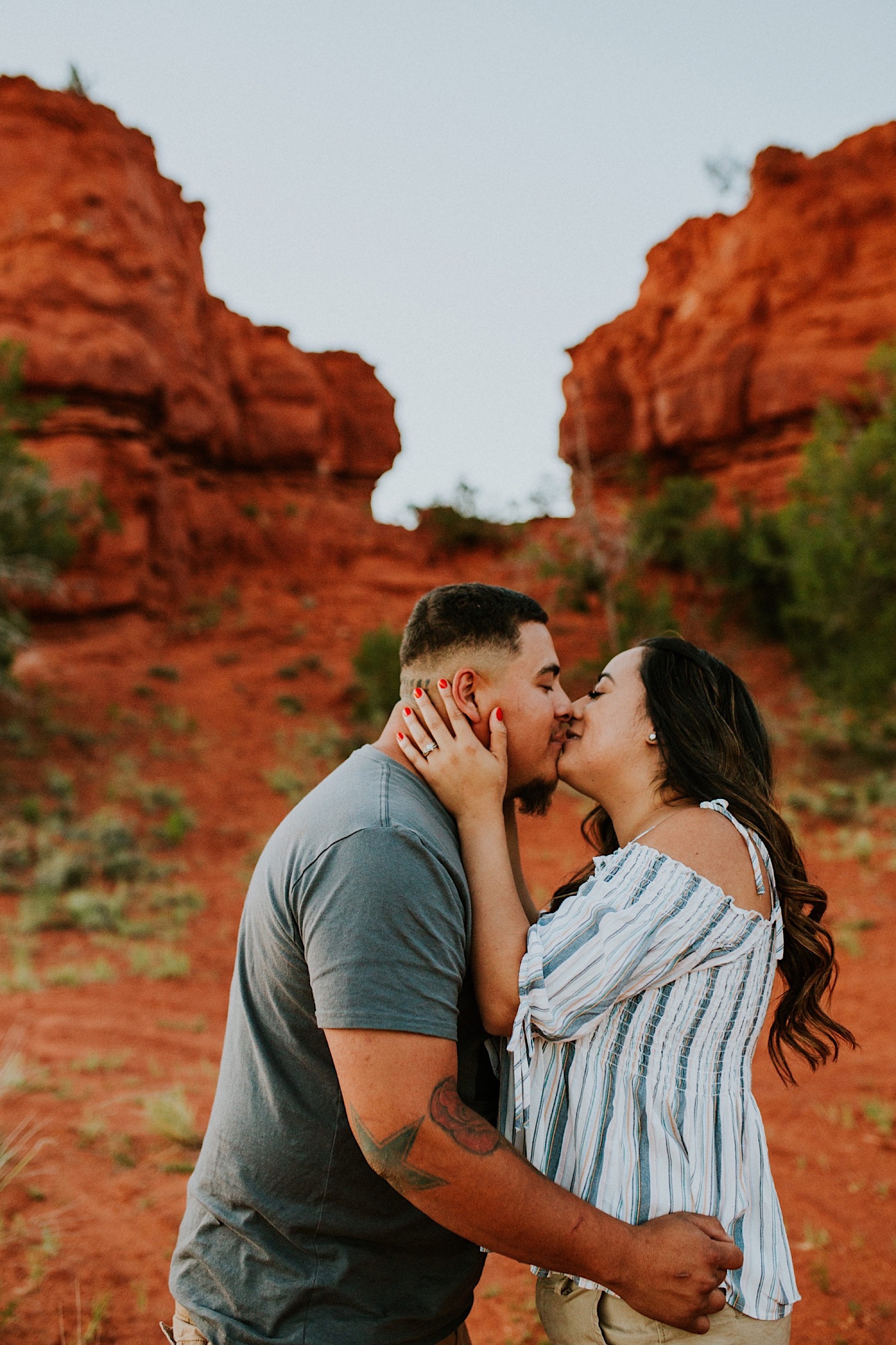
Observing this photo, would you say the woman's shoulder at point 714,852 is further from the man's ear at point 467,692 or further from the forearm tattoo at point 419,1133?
the forearm tattoo at point 419,1133

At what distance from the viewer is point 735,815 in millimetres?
2002

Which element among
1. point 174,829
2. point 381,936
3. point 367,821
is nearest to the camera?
point 381,936

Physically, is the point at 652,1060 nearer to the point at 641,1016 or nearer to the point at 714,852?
the point at 641,1016

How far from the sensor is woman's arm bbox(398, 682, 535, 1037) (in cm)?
172

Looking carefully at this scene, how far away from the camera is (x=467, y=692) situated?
2.05 m

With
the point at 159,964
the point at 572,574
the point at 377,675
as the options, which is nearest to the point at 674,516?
the point at 572,574

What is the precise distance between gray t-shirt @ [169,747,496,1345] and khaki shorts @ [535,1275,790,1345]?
8.7 inches

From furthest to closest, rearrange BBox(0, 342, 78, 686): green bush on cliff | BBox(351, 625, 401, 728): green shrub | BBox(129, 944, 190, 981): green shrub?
BBox(351, 625, 401, 728): green shrub → BBox(0, 342, 78, 686): green bush on cliff → BBox(129, 944, 190, 981): green shrub

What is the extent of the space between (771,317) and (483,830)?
91.9ft

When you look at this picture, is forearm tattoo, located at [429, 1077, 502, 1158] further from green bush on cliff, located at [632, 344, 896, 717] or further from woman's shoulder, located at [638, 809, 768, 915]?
green bush on cliff, located at [632, 344, 896, 717]

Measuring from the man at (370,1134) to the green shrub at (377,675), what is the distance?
1641cm

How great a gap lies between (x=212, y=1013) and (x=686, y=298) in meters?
27.5

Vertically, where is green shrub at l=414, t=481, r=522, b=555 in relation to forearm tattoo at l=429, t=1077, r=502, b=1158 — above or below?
above

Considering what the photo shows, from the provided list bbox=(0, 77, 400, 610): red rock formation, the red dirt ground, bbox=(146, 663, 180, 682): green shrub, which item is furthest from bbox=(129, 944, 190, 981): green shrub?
bbox=(0, 77, 400, 610): red rock formation
